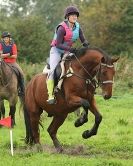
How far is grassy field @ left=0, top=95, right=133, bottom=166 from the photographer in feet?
29.3

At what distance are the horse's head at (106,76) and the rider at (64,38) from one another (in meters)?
0.96

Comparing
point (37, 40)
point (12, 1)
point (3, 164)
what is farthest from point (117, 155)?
point (12, 1)

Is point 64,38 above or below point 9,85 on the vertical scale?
above

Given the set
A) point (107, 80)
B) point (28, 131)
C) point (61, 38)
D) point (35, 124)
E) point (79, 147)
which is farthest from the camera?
point (28, 131)

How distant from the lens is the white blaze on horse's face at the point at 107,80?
31.2 ft

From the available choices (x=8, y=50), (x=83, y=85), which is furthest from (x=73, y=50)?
(x=8, y=50)

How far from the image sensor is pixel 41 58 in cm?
5019

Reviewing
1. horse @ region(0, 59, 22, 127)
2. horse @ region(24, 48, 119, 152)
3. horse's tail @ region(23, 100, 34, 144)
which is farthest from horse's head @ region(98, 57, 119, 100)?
horse @ region(0, 59, 22, 127)

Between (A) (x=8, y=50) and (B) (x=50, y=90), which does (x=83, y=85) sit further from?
(A) (x=8, y=50)

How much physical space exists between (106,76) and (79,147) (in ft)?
7.60

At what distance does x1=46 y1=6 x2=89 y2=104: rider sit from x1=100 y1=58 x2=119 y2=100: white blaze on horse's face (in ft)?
3.36

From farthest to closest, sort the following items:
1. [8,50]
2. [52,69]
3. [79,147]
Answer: [8,50], [79,147], [52,69]

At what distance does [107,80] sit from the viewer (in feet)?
31.3

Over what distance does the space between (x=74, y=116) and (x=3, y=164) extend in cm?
838
